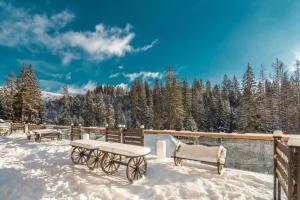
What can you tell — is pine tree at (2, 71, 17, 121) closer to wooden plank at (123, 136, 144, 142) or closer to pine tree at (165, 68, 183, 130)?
pine tree at (165, 68, 183, 130)

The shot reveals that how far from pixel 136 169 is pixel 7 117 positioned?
4730 cm

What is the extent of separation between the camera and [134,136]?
7.80 m

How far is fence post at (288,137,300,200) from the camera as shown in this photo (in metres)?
2.59

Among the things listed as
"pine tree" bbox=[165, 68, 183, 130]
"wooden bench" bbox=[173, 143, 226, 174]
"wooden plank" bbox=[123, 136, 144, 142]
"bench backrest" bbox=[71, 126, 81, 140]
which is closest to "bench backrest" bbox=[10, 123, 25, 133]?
"bench backrest" bbox=[71, 126, 81, 140]

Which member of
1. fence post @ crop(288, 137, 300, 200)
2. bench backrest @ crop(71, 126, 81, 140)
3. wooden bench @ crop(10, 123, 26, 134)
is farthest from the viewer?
wooden bench @ crop(10, 123, 26, 134)

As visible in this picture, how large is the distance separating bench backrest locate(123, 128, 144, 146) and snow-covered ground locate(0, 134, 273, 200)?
3.24 ft

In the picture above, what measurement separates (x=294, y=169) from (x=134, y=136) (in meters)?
5.71

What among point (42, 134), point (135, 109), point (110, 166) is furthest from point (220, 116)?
point (110, 166)

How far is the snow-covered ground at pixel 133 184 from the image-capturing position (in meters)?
4.56

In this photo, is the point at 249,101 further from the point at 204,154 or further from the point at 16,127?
the point at 16,127

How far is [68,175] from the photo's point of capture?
6113mm

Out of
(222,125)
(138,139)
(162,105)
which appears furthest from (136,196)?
(222,125)

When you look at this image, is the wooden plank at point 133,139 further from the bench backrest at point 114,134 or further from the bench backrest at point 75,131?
the bench backrest at point 75,131

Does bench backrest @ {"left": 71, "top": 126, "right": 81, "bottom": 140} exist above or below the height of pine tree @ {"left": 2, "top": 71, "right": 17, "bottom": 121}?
below
